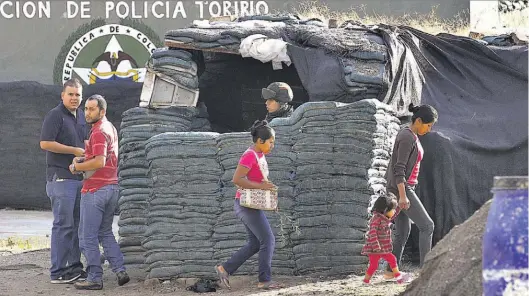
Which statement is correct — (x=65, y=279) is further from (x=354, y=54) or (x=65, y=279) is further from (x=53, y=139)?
(x=354, y=54)

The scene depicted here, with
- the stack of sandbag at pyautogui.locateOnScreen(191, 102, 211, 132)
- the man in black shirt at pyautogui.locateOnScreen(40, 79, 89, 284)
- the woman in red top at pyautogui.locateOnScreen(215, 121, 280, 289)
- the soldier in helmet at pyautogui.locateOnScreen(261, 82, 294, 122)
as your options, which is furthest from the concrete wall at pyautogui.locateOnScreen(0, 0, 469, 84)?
the woman in red top at pyautogui.locateOnScreen(215, 121, 280, 289)

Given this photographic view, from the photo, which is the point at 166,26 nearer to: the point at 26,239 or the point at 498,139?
the point at 26,239

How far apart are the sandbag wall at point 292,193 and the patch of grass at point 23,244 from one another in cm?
395

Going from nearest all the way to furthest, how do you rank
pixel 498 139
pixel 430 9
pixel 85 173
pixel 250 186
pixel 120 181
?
pixel 250 186 < pixel 85 173 < pixel 120 181 < pixel 498 139 < pixel 430 9

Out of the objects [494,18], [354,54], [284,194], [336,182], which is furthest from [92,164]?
[494,18]

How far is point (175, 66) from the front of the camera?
11.4m

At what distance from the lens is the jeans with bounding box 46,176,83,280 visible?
10.5 meters

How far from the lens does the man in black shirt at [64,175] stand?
34.3ft

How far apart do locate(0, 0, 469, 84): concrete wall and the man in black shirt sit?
431 inches

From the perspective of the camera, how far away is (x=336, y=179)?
10.1m

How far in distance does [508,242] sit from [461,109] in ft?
22.7

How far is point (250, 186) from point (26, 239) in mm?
6198

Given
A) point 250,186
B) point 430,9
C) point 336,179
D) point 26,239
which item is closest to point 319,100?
point 336,179

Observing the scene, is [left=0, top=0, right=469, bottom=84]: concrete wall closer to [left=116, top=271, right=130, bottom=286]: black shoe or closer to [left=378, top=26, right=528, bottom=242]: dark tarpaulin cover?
[left=378, top=26, right=528, bottom=242]: dark tarpaulin cover
